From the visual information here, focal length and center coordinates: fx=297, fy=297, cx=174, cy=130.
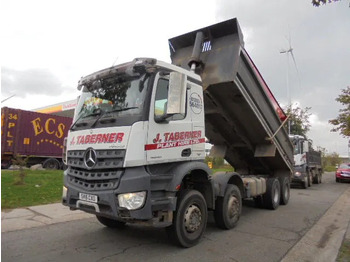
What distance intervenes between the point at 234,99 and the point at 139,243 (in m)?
3.46

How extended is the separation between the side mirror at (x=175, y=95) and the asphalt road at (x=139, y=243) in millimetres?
2199

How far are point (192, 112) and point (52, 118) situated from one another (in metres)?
14.8

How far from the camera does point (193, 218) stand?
4906 millimetres

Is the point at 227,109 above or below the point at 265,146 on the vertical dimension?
above

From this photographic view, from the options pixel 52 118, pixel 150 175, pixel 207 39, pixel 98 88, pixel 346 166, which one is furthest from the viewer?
pixel 346 166

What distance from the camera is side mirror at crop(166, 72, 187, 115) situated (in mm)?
4164

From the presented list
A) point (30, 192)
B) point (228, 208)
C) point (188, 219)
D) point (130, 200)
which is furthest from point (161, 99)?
point (30, 192)

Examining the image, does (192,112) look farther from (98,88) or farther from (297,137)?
(297,137)

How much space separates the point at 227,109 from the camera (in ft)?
22.1

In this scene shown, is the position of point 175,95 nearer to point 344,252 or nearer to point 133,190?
point 133,190

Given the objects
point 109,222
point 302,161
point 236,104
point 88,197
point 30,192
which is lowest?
point 109,222

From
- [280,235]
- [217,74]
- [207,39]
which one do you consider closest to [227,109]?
[217,74]

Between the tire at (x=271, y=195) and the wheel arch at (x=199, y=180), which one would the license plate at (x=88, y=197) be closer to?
the wheel arch at (x=199, y=180)

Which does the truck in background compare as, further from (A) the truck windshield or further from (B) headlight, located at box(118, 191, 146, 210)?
(B) headlight, located at box(118, 191, 146, 210)
